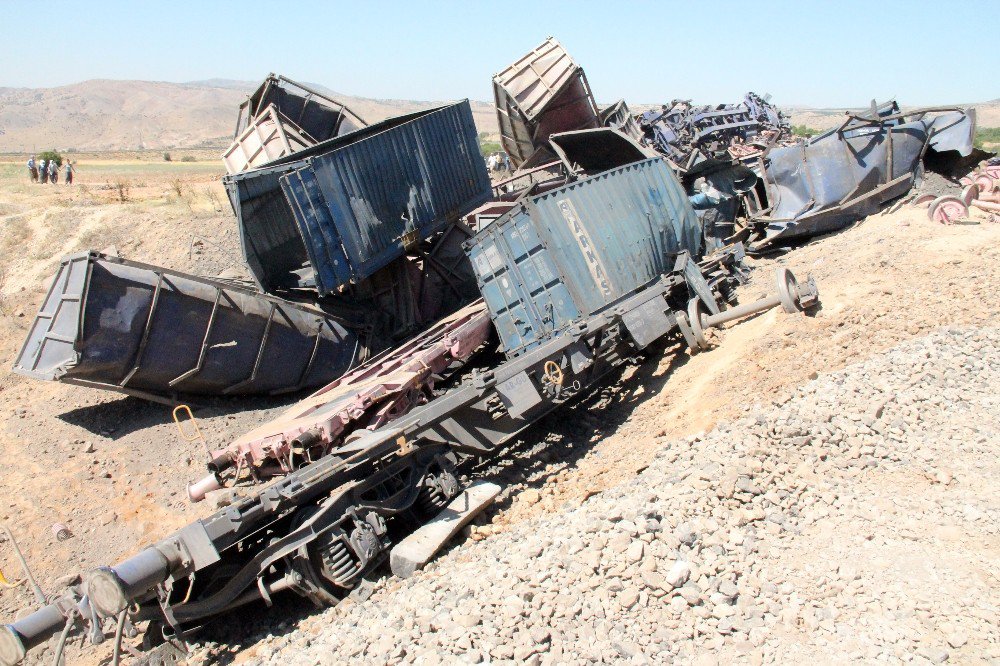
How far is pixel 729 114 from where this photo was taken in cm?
1769

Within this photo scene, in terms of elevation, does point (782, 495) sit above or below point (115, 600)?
below

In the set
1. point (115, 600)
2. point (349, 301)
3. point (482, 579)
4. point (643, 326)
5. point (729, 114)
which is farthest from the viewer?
point (729, 114)

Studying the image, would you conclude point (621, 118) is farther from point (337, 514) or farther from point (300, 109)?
point (337, 514)

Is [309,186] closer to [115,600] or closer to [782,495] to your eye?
[115,600]

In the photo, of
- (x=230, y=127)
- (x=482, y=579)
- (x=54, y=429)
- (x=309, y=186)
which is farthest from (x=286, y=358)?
(x=230, y=127)

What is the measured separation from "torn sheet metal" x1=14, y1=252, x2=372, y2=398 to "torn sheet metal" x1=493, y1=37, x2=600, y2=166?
265 inches

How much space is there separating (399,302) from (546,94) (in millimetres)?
5910

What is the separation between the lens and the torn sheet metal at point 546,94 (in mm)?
14180

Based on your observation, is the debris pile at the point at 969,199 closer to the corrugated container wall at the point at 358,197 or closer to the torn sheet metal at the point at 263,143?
the corrugated container wall at the point at 358,197

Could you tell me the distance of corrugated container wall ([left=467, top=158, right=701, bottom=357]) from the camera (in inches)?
315

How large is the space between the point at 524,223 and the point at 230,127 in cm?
9681

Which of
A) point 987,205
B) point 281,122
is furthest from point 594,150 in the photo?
point 987,205

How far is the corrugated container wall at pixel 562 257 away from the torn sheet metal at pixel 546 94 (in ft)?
19.0

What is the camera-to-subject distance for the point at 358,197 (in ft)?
32.2
